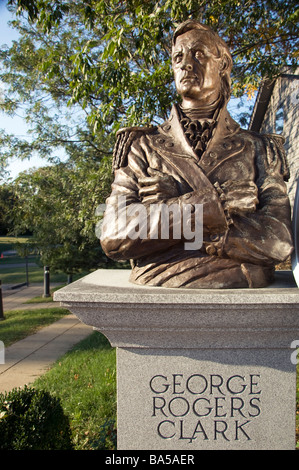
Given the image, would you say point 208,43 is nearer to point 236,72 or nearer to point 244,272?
point 244,272

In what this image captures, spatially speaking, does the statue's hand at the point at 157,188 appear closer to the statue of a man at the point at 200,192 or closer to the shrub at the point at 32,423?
the statue of a man at the point at 200,192

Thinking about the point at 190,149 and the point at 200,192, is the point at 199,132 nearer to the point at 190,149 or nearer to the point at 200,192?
the point at 190,149

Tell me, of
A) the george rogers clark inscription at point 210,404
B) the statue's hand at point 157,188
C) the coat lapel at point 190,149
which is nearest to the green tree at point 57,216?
the coat lapel at point 190,149

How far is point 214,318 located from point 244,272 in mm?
388

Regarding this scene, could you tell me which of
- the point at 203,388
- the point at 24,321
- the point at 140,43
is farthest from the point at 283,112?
the point at 203,388

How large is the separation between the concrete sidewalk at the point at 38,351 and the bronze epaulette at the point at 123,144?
3.10 meters

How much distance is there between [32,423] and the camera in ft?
8.80

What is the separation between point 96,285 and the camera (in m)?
2.33

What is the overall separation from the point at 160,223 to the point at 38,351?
4517mm

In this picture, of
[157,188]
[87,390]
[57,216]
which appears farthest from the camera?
[57,216]

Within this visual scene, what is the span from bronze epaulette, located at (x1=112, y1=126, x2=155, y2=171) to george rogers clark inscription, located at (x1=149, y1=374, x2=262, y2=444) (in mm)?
1268

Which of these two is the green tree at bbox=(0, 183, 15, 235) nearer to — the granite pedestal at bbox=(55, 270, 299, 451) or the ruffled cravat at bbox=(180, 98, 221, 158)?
the ruffled cravat at bbox=(180, 98, 221, 158)
